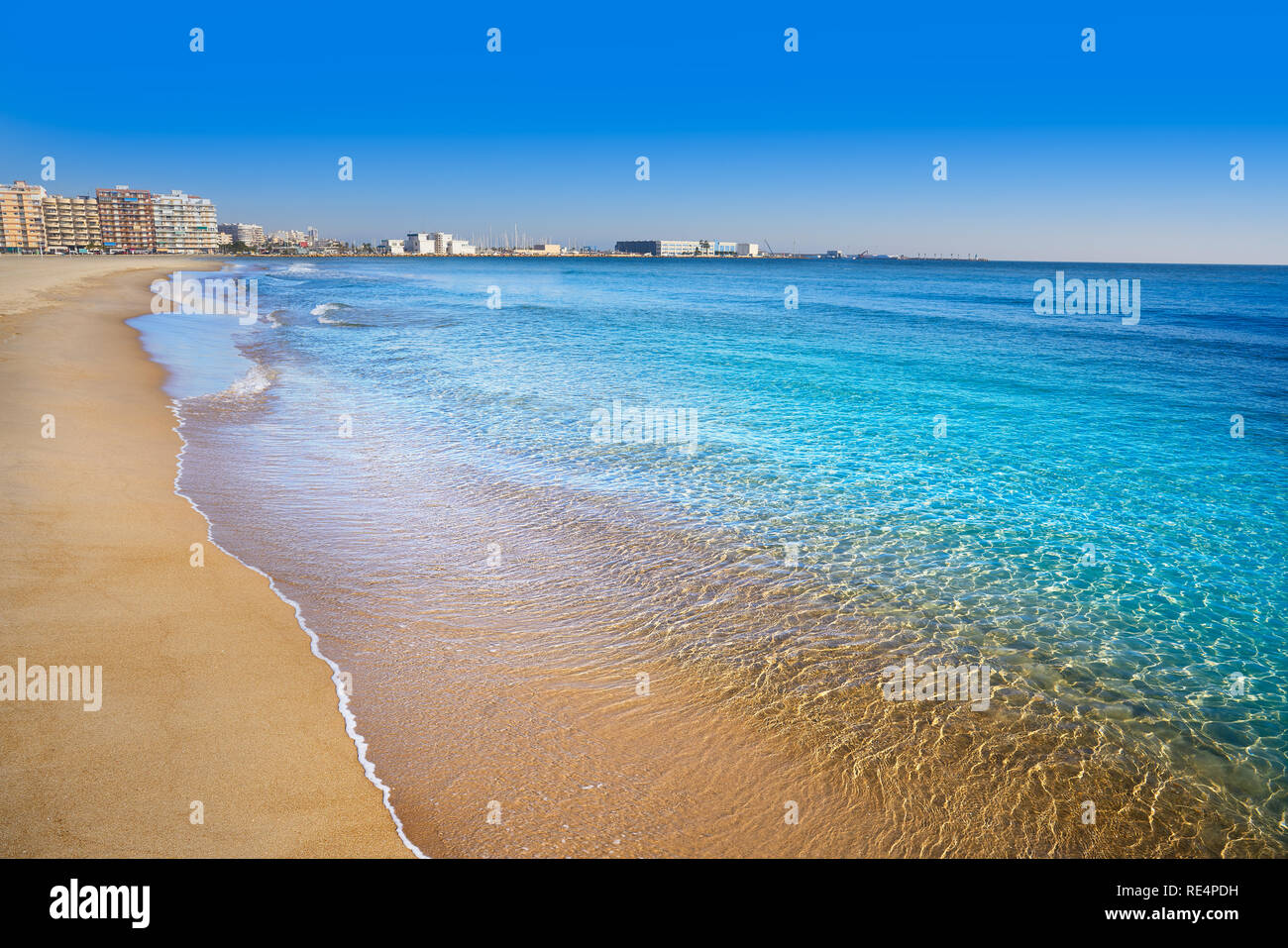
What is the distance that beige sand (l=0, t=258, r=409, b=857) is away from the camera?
4.25 meters

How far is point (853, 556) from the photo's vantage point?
9414 mm

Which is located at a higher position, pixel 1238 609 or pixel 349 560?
pixel 349 560

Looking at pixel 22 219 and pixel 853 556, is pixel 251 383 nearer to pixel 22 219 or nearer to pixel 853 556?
pixel 853 556

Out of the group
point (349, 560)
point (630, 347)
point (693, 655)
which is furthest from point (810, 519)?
point (630, 347)

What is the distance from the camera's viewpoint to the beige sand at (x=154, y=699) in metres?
4.25

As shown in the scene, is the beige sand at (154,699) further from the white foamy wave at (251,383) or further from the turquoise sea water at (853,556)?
the white foamy wave at (251,383)

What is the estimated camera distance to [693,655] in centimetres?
691

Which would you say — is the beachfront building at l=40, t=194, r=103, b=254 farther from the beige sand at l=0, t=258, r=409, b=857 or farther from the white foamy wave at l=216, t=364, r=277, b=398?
the beige sand at l=0, t=258, r=409, b=857

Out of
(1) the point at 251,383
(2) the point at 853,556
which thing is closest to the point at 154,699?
(2) the point at 853,556

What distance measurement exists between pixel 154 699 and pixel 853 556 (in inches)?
305

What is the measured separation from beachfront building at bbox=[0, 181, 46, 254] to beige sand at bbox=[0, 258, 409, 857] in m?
231

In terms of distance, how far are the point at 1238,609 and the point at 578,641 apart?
7.92 metres
